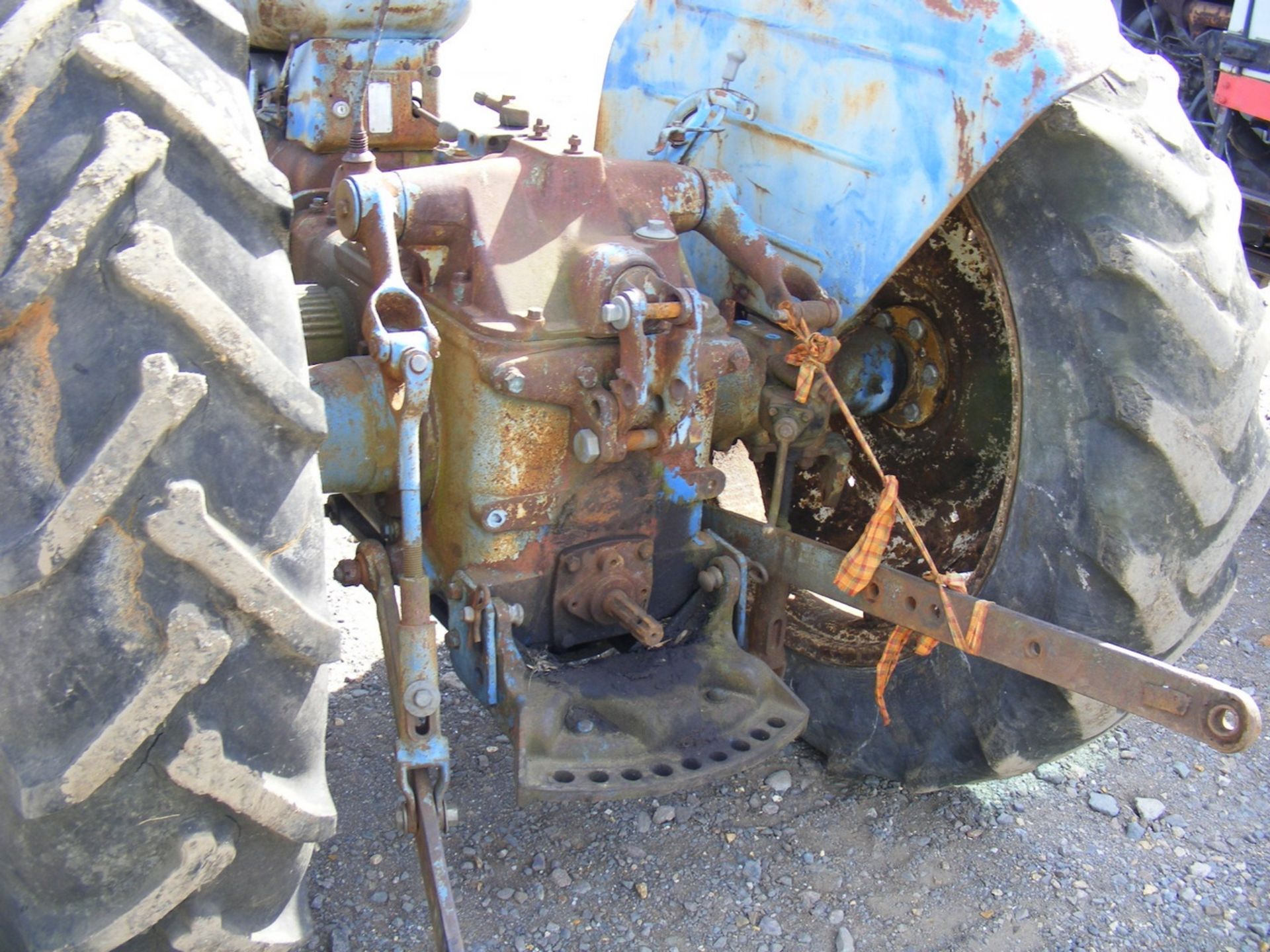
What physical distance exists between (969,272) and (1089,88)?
1.22 ft

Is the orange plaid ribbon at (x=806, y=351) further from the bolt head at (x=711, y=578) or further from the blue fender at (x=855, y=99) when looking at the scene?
the bolt head at (x=711, y=578)

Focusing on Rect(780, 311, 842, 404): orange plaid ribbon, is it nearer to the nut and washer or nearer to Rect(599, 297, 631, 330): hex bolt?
Rect(599, 297, 631, 330): hex bolt

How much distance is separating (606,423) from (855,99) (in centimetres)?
65

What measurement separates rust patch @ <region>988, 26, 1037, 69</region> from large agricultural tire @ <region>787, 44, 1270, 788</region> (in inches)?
4.6

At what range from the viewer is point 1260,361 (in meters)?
1.80

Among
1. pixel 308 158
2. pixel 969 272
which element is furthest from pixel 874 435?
pixel 308 158

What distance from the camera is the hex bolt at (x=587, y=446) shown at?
1682mm

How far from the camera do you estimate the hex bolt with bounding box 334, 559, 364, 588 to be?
178cm

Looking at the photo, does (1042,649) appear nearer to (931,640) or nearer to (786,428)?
(931,640)

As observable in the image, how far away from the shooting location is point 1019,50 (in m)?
1.67

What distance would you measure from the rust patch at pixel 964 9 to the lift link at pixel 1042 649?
0.78 metres

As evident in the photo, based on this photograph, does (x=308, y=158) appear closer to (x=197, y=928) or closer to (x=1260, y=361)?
(x=197, y=928)

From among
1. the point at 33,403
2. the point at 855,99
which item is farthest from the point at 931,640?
the point at 33,403

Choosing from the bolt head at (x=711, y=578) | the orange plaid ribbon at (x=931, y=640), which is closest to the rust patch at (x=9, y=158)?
the bolt head at (x=711, y=578)
